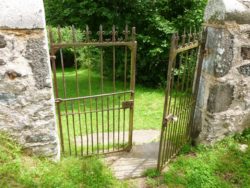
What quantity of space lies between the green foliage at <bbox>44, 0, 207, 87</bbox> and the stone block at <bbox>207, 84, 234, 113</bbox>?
407 centimetres

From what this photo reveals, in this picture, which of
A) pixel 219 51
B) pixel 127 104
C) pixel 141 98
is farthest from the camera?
pixel 141 98

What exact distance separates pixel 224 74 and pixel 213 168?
1.31 m

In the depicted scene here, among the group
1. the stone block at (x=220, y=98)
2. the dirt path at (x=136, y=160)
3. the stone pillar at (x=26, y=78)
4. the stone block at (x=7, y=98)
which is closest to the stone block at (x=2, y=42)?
the stone pillar at (x=26, y=78)

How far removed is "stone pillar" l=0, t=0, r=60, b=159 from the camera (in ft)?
9.57

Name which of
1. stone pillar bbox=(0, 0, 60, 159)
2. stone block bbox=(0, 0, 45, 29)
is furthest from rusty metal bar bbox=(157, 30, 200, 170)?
stone block bbox=(0, 0, 45, 29)

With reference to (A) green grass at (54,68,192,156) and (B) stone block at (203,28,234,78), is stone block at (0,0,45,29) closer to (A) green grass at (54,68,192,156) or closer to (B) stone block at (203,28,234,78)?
(B) stone block at (203,28,234,78)

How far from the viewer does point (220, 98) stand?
3953 millimetres

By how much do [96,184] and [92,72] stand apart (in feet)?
24.3

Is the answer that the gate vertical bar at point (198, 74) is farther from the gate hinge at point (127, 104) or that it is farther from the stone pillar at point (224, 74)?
the gate hinge at point (127, 104)

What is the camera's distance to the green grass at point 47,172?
306cm

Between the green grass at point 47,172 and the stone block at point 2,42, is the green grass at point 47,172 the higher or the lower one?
the lower one

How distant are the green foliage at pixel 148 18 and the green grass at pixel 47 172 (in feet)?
16.0

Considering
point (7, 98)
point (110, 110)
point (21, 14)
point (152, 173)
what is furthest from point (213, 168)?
point (21, 14)

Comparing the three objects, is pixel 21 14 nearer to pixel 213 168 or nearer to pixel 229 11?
pixel 229 11
